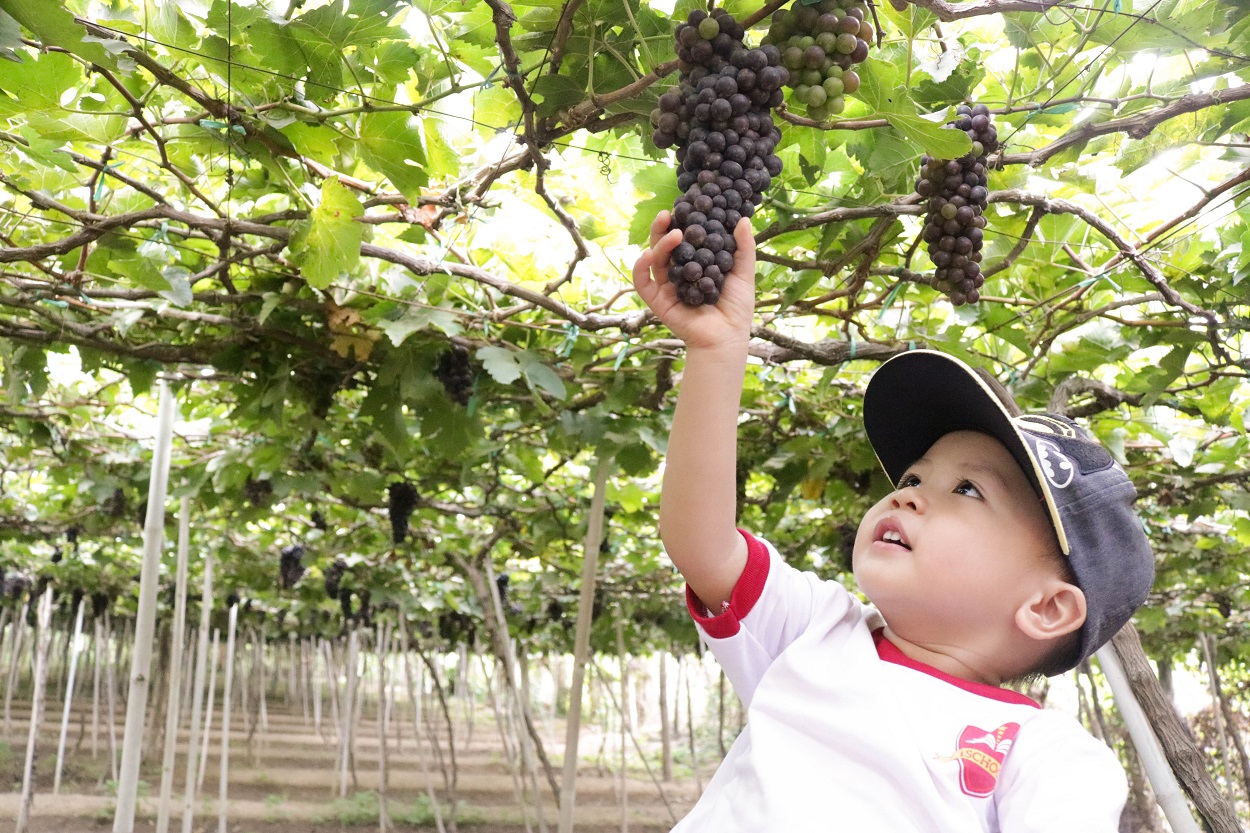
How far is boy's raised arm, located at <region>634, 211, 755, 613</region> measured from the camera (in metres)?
1.04

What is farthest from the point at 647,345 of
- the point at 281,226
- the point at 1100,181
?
the point at 1100,181

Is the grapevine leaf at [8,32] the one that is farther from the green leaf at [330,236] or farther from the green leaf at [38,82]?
the green leaf at [330,236]

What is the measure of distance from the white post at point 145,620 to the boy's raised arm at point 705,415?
2.87m

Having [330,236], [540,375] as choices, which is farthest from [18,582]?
[330,236]

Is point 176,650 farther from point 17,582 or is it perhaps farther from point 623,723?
point 17,582

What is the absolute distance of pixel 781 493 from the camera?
4.12 metres

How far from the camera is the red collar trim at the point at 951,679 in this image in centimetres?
120

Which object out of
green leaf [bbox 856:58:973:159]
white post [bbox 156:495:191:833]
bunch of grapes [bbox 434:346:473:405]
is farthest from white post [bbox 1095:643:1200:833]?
white post [bbox 156:495:191:833]

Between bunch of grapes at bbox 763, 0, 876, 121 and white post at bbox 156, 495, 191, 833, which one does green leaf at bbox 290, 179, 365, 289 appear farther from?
white post at bbox 156, 495, 191, 833

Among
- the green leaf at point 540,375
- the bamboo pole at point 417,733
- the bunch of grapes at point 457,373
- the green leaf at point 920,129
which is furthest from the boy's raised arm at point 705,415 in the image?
the bamboo pole at point 417,733

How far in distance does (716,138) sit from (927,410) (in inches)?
22.5

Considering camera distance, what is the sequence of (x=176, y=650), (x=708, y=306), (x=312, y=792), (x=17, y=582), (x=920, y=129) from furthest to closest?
(x=17, y=582), (x=312, y=792), (x=176, y=650), (x=920, y=129), (x=708, y=306)

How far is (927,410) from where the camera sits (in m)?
1.42

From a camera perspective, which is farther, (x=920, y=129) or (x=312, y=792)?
(x=312, y=792)
